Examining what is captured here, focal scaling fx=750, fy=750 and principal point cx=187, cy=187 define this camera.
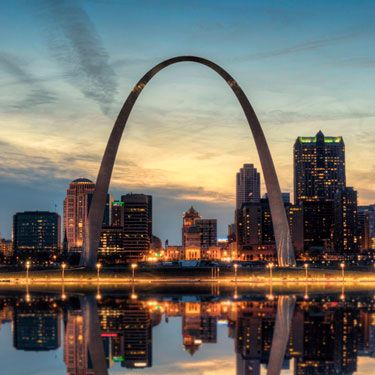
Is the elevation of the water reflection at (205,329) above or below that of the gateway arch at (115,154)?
below

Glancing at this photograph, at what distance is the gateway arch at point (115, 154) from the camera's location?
87688mm

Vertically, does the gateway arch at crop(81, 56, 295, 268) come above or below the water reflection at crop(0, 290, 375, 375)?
above

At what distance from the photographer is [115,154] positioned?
88.9m

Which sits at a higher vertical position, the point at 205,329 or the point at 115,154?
the point at 115,154

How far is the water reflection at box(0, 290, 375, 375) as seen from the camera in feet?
80.0

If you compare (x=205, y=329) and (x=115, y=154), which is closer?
(x=205, y=329)

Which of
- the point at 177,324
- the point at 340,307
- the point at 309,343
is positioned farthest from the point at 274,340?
the point at 340,307

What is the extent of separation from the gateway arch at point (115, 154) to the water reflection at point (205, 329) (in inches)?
1402

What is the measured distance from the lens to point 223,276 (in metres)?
91.9

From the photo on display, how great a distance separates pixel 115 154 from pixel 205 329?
187 feet

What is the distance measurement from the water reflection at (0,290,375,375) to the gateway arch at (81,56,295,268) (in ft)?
117

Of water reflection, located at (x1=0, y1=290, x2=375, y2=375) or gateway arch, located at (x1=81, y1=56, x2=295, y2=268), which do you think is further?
gateway arch, located at (x1=81, y1=56, x2=295, y2=268)

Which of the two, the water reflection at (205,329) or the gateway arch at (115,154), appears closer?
the water reflection at (205,329)

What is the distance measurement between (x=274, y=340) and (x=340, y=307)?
17322mm
